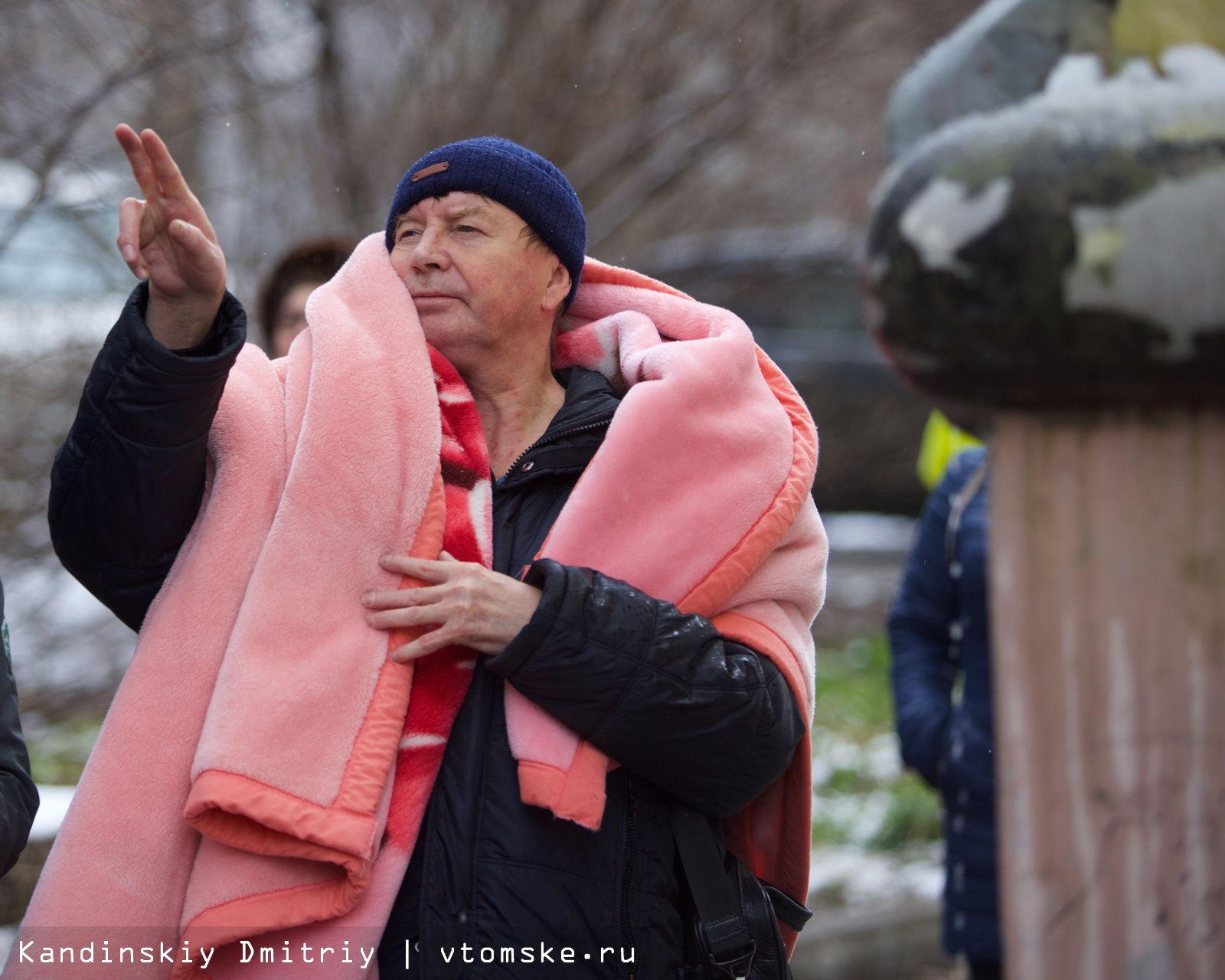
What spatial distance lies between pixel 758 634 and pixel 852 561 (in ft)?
28.7

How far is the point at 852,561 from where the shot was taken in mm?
10438

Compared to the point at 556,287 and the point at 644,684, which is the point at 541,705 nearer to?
the point at 644,684

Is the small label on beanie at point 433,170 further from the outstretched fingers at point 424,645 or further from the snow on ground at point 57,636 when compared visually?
the snow on ground at point 57,636

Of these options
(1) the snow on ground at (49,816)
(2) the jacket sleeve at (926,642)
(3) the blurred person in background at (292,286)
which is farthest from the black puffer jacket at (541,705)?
(1) the snow on ground at (49,816)

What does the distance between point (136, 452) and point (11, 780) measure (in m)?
0.53

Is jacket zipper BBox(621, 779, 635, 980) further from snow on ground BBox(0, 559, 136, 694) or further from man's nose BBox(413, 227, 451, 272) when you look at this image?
snow on ground BBox(0, 559, 136, 694)

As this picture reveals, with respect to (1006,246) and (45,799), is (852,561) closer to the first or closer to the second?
(45,799)

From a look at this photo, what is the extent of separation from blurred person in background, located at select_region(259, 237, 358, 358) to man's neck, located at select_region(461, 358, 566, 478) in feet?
4.22

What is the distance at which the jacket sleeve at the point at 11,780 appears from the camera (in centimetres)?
170

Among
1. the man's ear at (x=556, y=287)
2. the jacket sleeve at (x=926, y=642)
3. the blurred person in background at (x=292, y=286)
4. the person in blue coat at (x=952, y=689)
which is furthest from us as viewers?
the blurred person in background at (x=292, y=286)

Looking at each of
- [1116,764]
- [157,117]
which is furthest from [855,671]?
[1116,764]

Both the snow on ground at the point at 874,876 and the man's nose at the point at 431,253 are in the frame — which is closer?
the man's nose at the point at 431,253

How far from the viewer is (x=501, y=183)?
2.08 metres

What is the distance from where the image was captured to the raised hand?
5.28ft
